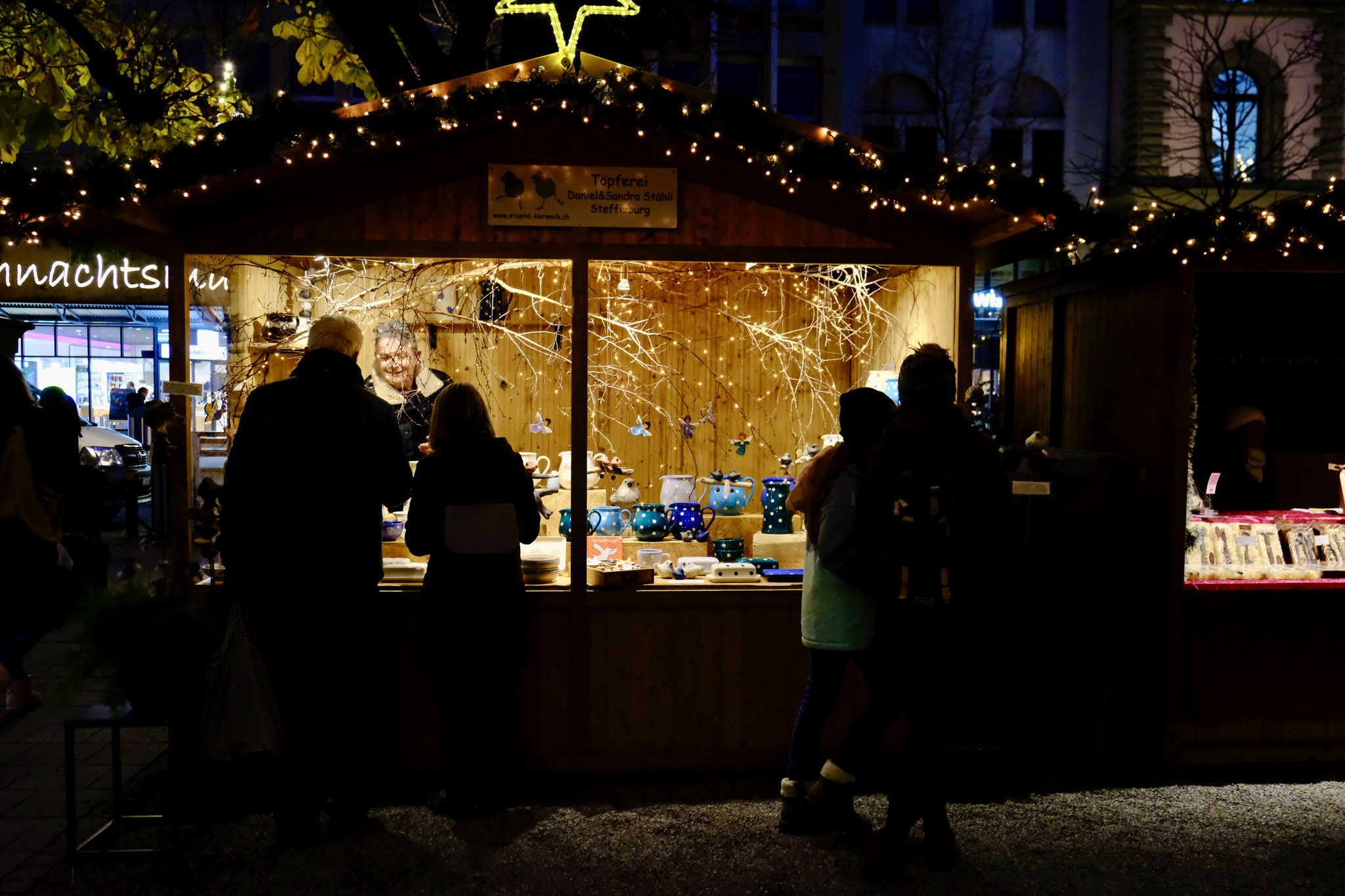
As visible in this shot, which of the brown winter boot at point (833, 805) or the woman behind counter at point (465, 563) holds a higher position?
the woman behind counter at point (465, 563)

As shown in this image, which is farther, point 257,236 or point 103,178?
point 257,236

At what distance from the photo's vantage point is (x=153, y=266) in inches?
468

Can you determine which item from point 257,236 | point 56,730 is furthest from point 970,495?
point 56,730

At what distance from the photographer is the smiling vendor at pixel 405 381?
4.93 m

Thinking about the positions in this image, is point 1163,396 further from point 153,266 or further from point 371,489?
point 153,266

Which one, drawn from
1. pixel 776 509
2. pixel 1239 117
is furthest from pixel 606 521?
pixel 1239 117

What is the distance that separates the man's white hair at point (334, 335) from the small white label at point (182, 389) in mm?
800

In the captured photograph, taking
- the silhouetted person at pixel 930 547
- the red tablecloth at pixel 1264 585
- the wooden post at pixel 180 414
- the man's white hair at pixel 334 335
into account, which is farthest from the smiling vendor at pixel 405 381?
the red tablecloth at pixel 1264 585

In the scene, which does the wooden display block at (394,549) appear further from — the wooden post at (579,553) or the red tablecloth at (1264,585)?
the red tablecloth at (1264,585)

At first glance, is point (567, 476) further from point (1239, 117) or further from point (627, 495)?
point (1239, 117)

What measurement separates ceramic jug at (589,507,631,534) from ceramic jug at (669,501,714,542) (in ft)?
0.83

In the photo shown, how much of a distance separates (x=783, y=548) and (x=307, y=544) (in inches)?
85.7

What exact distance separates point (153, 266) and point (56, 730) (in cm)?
884

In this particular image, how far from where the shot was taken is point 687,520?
180 inches
